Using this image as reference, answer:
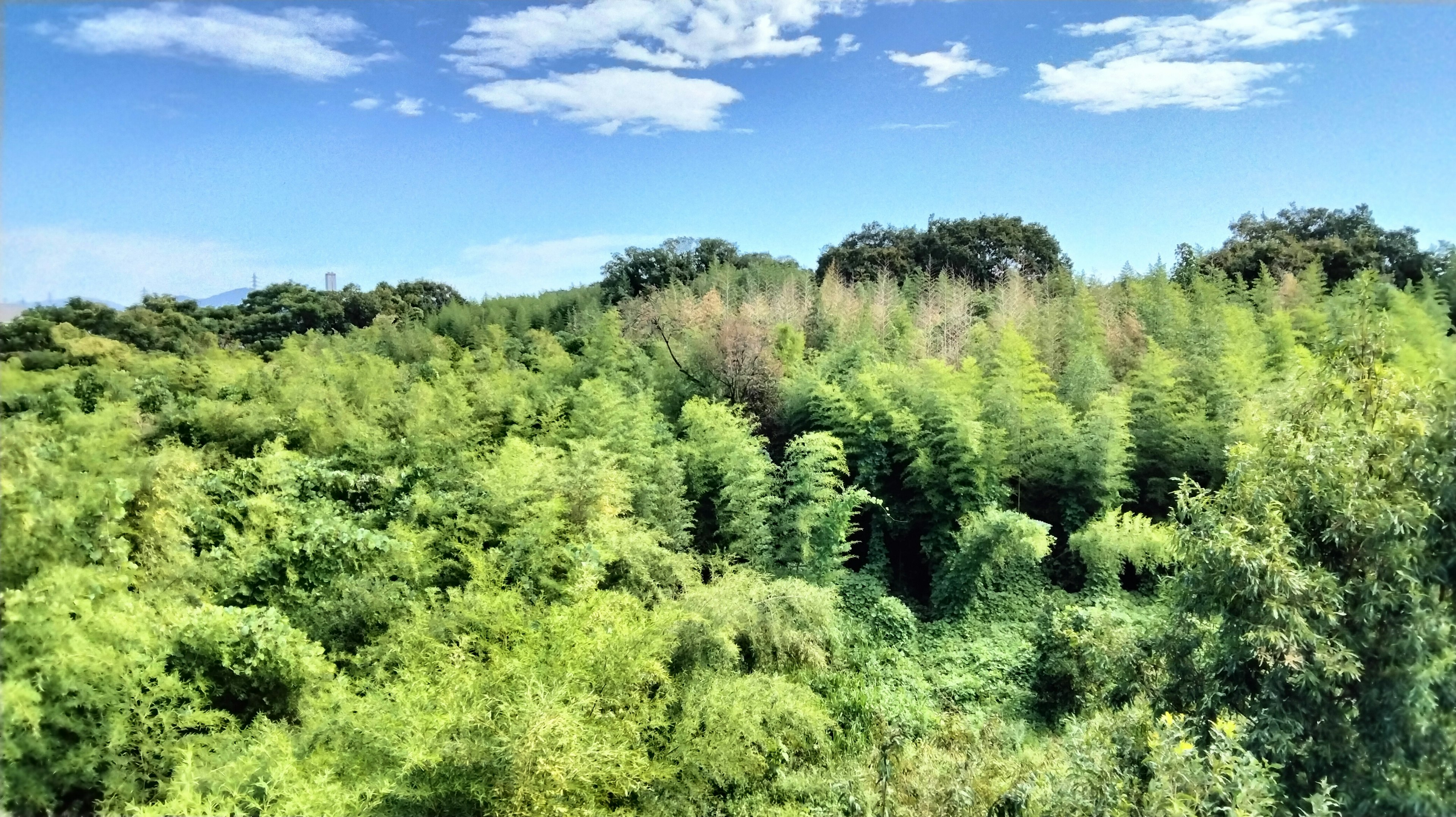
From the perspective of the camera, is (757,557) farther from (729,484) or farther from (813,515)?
(729,484)

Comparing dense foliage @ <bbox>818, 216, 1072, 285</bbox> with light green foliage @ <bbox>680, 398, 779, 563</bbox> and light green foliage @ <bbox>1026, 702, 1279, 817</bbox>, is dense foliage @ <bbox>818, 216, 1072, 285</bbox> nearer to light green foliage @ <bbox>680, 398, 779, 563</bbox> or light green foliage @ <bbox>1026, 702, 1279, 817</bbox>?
light green foliage @ <bbox>680, 398, 779, 563</bbox>

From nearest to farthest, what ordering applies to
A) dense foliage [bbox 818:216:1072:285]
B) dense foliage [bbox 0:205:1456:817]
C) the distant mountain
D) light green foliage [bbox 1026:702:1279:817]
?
light green foliage [bbox 1026:702:1279:817], dense foliage [bbox 0:205:1456:817], the distant mountain, dense foliage [bbox 818:216:1072:285]

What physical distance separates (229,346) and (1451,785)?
14.4 metres

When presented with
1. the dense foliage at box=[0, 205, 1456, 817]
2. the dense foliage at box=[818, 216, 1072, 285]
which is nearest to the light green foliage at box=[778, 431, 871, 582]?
the dense foliage at box=[0, 205, 1456, 817]

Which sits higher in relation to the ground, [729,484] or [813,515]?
[729,484]

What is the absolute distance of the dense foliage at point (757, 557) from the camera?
3359 mm

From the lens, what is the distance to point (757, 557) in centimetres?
854

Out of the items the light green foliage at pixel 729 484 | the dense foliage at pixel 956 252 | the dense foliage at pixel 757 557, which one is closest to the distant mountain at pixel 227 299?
the dense foliage at pixel 757 557

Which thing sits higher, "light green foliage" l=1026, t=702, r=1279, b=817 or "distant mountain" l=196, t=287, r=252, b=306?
"distant mountain" l=196, t=287, r=252, b=306

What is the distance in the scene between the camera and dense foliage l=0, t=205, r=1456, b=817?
11.0 ft

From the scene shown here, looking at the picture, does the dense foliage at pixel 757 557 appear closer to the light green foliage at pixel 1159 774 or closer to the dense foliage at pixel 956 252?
the light green foliage at pixel 1159 774

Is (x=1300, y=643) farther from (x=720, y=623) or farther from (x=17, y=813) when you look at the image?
(x=17, y=813)

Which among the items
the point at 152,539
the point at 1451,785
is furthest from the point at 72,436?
the point at 1451,785

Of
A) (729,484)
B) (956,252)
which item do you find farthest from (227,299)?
(956,252)
